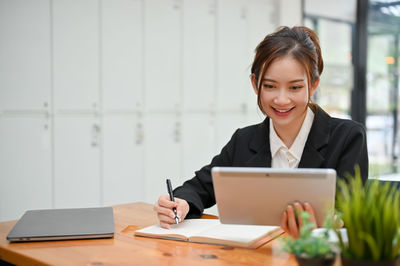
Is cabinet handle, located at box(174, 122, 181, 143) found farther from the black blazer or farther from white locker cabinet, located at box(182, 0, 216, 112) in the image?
the black blazer

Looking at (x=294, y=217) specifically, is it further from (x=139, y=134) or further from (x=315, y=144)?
(x=139, y=134)

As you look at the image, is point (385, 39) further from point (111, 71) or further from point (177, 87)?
point (111, 71)

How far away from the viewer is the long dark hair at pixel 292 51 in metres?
1.55

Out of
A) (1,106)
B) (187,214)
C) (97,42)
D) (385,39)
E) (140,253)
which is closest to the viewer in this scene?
(140,253)

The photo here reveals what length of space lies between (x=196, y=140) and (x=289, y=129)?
266 cm

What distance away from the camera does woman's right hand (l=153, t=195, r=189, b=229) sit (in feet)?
4.89

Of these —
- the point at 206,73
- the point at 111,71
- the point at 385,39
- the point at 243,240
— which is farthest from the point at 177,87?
the point at 243,240

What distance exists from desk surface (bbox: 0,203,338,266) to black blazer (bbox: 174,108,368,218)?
13.3 inches

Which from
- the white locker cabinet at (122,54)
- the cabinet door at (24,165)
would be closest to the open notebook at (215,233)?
the cabinet door at (24,165)

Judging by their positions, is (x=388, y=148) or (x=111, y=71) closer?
(x=111, y=71)

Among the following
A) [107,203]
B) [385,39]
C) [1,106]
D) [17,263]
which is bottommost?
[107,203]

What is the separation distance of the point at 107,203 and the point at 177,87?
118cm

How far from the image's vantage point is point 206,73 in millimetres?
4379

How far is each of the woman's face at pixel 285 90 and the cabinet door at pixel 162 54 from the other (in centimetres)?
247
